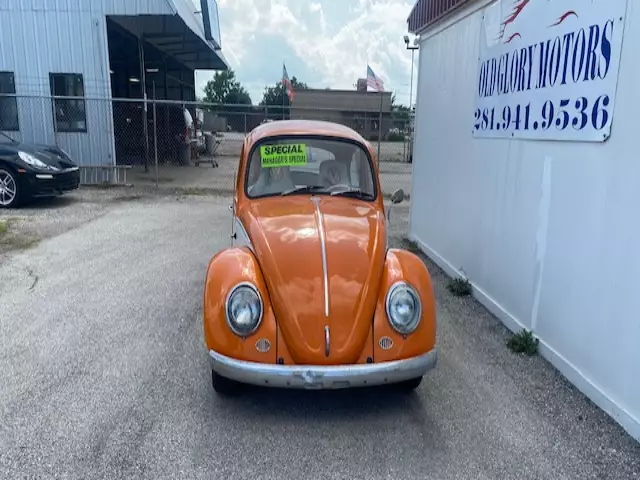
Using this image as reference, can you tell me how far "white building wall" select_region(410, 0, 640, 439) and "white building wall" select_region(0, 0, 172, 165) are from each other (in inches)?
351

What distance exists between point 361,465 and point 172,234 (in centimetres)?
668

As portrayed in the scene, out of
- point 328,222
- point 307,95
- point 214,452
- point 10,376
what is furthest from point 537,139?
point 307,95

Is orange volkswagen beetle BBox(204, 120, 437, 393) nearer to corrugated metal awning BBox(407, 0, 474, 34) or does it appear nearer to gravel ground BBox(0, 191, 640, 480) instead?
gravel ground BBox(0, 191, 640, 480)

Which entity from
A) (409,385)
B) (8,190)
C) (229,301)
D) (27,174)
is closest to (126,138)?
(8,190)

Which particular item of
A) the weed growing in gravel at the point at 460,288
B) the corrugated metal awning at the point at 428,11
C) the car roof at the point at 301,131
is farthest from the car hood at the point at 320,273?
the corrugated metal awning at the point at 428,11

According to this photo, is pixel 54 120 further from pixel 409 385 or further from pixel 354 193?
pixel 409 385

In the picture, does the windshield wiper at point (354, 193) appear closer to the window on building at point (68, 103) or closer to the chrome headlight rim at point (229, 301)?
the chrome headlight rim at point (229, 301)

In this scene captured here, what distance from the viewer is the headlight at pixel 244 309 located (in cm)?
328

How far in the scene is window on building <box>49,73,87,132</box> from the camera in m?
13.4

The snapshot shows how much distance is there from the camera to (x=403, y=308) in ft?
11.2

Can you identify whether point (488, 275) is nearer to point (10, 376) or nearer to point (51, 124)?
point (10, 376)

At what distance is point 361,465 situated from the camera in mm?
3078

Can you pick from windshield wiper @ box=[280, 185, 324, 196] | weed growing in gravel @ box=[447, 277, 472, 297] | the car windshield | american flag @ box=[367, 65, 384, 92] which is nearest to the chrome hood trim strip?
windshield wiper @ box=[280, 185, 324, 196]

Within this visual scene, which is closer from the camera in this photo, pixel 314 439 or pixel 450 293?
pixel 314 439
